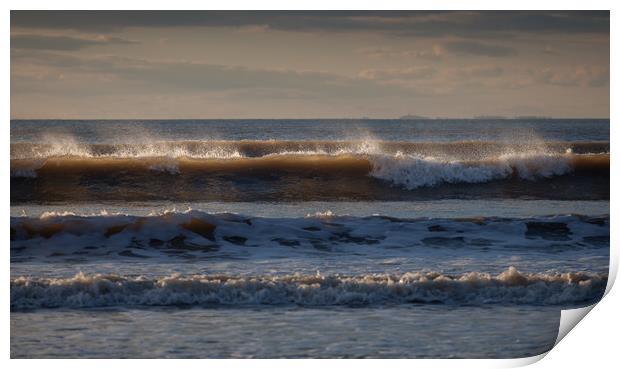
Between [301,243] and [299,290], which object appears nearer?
[299,290]

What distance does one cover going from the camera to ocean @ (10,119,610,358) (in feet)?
15.9

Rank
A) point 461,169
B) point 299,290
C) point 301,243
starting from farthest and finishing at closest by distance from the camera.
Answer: point 461,169, point 301,243, point 299,290

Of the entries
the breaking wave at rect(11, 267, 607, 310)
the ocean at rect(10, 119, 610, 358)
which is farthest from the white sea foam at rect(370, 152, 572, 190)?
the breaking wave at rect(11, 267, 607, 310)

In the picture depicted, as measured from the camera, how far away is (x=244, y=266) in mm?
5723

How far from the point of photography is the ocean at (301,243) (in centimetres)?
485

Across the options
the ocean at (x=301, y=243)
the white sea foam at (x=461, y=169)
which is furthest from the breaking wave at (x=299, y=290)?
the white sea foam at (x=461, y=169)

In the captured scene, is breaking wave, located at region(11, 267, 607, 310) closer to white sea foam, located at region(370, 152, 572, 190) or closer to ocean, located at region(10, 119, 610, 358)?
ocean, located at region(10, 119, 610, 358)

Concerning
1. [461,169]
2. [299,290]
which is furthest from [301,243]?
[461,169]

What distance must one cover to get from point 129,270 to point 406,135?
4.47 metres

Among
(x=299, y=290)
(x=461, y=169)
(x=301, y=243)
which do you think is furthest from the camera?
(x=461, y=169)

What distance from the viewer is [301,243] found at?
6129mm

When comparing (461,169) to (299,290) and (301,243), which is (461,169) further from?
(299,290)

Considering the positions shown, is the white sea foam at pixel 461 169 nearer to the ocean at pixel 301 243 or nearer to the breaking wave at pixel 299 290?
the ocean at pixel 301 243
